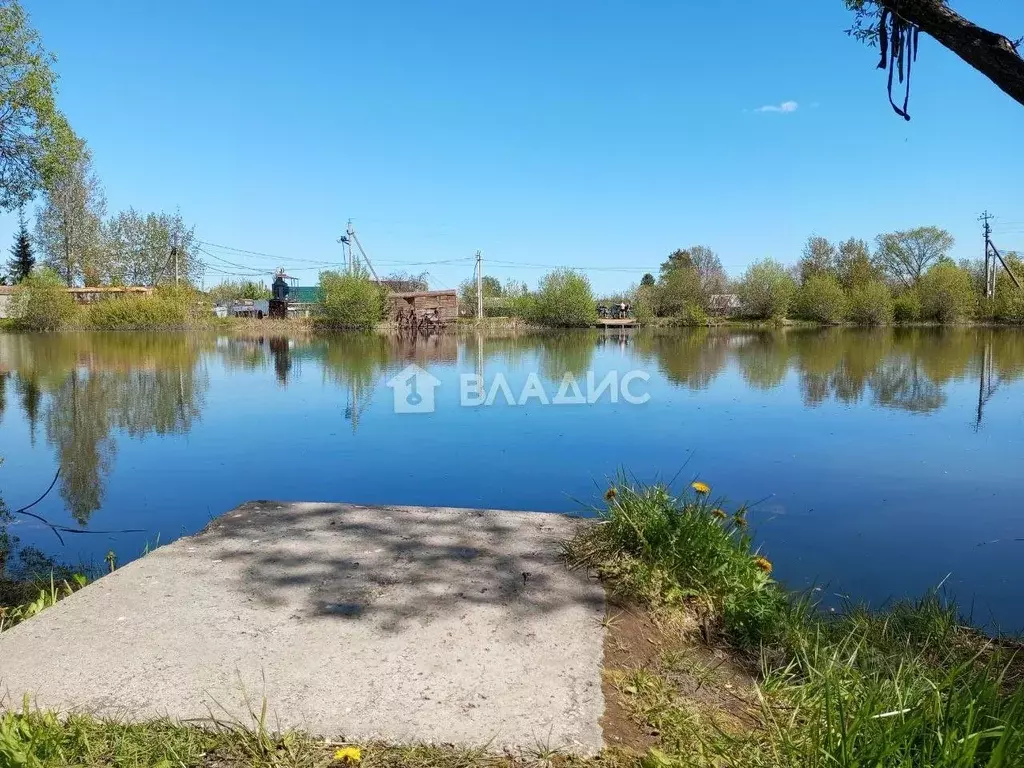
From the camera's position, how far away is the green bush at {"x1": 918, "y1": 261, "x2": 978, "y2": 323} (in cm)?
4972

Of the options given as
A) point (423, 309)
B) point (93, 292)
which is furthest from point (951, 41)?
point (93, 292)

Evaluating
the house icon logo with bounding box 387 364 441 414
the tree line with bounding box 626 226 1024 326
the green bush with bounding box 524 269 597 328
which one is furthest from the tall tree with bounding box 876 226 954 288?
the house icon logo with bounding box 387 364 441 414

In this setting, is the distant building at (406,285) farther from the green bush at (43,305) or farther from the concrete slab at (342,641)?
the concrete slab at (342,641)

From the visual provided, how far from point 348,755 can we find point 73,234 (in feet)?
207

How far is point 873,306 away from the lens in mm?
51438

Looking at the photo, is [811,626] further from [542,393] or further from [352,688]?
[542,393]

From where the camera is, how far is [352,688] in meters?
2.28

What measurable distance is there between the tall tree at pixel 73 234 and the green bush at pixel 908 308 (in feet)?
210

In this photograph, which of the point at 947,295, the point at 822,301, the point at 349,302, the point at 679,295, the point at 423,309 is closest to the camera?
the point at 349,302

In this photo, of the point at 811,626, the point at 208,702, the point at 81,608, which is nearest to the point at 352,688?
the point at 208,702

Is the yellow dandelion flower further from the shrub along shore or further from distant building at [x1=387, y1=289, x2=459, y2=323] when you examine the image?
distant building at [x1=387, y1=289, x2=459, y2=323]

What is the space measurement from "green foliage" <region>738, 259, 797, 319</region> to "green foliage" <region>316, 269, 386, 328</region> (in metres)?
30.9

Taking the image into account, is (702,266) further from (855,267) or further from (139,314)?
(139,314)

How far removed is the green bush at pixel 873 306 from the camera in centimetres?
5134
